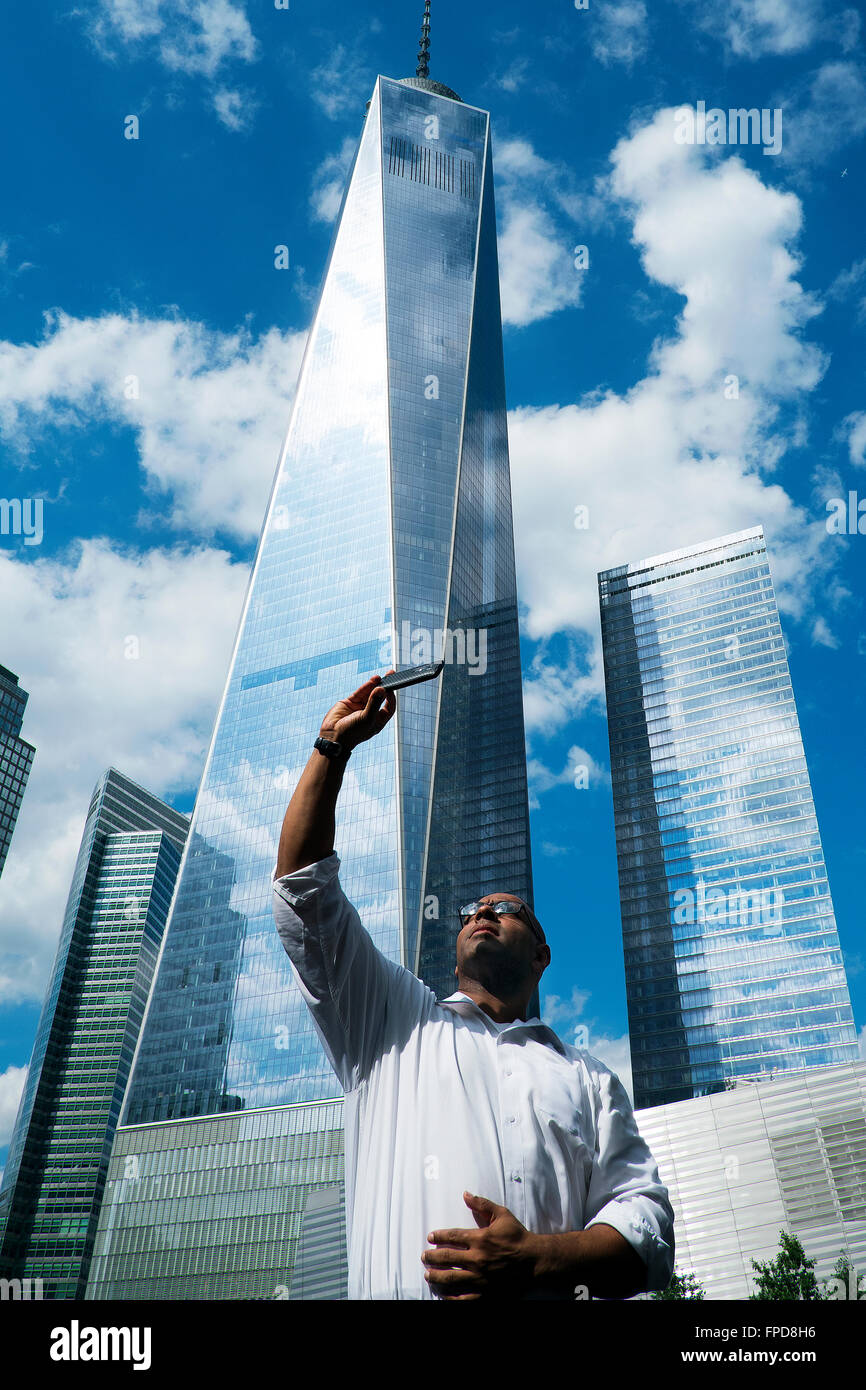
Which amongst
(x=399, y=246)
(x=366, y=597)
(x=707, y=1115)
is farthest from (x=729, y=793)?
(x=399, y=246)

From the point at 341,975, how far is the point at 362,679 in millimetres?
81197

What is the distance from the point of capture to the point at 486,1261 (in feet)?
9.73

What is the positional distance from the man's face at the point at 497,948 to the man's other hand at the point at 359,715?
910mm

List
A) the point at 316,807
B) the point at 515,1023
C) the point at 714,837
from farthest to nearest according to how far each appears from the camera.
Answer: the point at 714,837 → the point at 515,1023 → the point at 316,807

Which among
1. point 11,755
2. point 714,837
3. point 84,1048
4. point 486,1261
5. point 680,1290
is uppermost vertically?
point 11,755

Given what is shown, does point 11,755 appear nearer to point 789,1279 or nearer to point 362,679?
point 362,679

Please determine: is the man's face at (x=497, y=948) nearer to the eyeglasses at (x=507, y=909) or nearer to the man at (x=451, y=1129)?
the eyeglasses at (x=507, y=909)

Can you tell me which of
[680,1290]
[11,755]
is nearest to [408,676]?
[680,1290]

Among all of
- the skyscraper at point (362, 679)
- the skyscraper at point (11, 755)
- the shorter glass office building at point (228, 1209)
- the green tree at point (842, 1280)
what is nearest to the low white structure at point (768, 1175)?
the green tree at point (842, 1280)

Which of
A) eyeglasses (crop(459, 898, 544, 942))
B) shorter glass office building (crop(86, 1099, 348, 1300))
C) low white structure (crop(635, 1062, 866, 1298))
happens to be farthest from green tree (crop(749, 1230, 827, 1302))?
eyeglasses (crop(459, 898, 544, 942))

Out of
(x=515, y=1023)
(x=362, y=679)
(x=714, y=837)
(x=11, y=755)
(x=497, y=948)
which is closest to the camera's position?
(x=515, y=1023)

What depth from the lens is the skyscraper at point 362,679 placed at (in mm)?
76438
